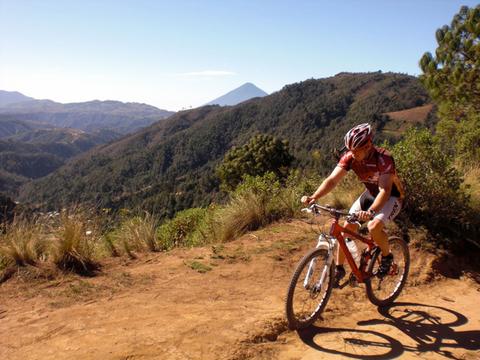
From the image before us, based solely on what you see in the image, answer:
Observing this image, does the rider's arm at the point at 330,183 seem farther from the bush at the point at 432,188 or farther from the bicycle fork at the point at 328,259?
the bush at the point at 432,188

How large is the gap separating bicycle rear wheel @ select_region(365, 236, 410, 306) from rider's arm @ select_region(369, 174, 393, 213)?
0.87 metres

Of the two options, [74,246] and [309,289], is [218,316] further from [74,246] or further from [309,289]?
[74,246]

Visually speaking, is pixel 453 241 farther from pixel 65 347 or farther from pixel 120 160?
pixel 120 160

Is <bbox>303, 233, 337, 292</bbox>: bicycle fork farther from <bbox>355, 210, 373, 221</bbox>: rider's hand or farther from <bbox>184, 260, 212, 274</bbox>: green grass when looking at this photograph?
<bbox>184, 260, 212, 274</bbox>: green grass

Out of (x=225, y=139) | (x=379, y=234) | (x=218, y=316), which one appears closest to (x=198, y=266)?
(x=218, y=316)

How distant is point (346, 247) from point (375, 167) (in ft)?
3.05

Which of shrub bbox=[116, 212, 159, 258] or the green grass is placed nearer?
the green grass

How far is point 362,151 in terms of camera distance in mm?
4016

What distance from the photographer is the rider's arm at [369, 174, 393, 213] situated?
153 inches

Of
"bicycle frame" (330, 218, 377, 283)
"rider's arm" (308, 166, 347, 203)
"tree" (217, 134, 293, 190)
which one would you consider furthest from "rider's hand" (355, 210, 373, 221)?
"tree" (217, 134, 293, 190)

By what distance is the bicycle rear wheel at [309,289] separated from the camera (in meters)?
3.81

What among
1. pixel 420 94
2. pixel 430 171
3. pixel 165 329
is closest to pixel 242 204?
pixel 430 171

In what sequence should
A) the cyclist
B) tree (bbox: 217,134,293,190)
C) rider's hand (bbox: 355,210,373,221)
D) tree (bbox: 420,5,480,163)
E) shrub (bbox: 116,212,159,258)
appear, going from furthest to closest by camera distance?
tree (bbox: 217,134,293,190) → tree (bbox: 420,5,480,163) → shrub (bbox: 116,212,159,258) → the cyclist → rider's hand (bbox: 355,210,373,221)

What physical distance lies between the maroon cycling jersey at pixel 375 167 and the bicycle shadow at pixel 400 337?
1.46 meters
